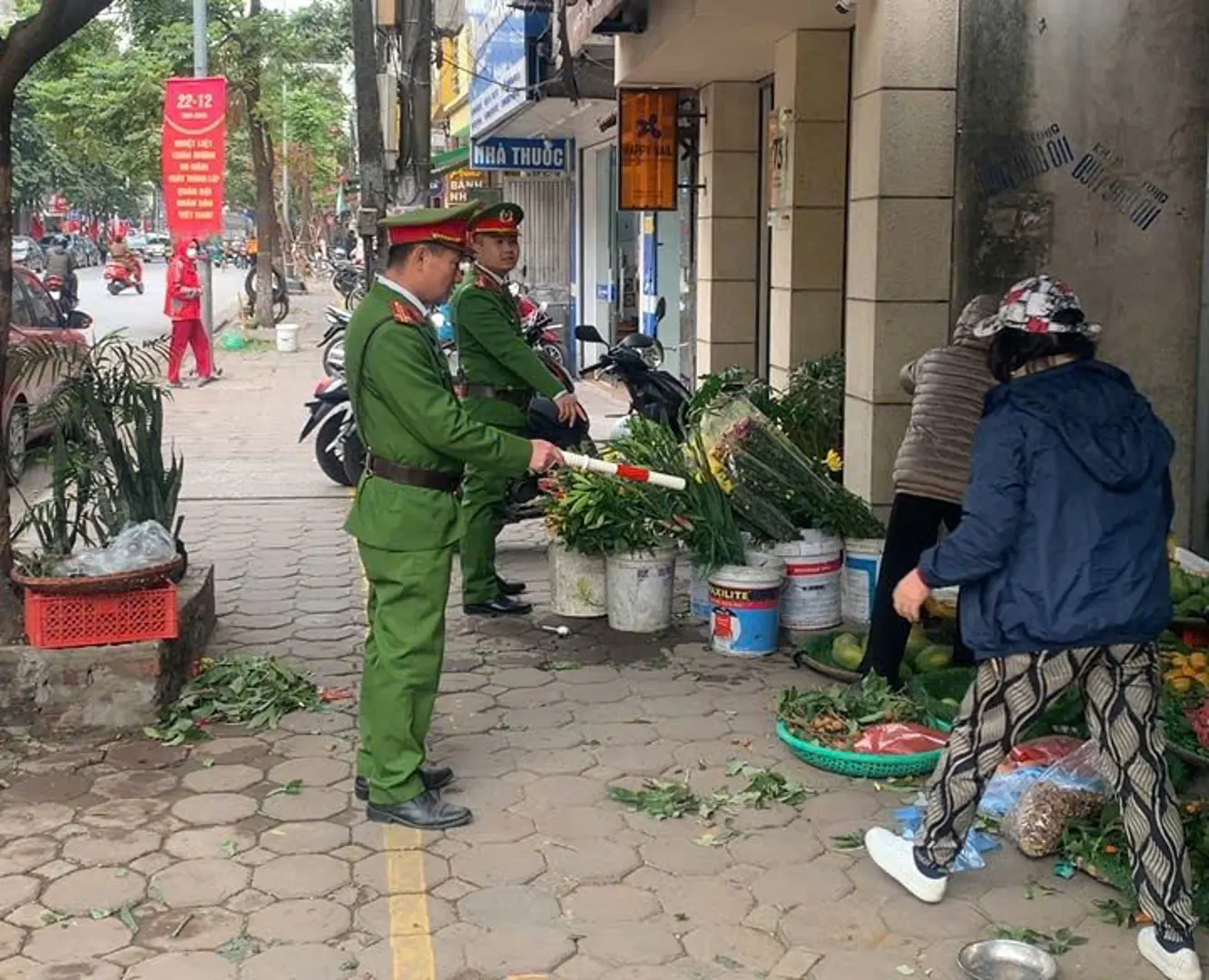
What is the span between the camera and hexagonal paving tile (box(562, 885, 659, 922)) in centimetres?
369

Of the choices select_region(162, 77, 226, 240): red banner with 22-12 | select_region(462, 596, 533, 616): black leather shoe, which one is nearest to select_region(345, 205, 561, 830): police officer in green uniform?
select_region(462, 596, 533, 616): black leather shoe

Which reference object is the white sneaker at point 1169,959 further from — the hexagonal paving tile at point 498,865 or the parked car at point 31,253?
the parked car at point 31,253

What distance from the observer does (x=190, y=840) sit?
Result: 415 centimetres

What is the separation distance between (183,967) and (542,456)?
178 cm

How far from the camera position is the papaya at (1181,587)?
16.5ft

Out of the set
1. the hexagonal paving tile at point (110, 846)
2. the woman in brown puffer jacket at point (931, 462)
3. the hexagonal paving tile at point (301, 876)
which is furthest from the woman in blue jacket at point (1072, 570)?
the hexagonal paving tile at point (110, 846)

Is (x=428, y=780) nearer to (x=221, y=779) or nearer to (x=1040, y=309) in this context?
(x=221, y=779)

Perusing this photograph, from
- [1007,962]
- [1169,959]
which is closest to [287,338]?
[1007,962]

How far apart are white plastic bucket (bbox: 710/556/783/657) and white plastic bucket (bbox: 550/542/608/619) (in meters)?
0.69

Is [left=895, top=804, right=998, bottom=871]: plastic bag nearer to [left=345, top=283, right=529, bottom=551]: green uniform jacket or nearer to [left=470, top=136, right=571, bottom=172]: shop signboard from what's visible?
[left=345, top=283, right=529, bottom=551]: green uniform jacket

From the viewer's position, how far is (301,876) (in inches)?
154

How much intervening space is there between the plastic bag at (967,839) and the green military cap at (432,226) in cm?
219

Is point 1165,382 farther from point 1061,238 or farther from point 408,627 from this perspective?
point 408,627

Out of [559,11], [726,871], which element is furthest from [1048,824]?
[559,11]
